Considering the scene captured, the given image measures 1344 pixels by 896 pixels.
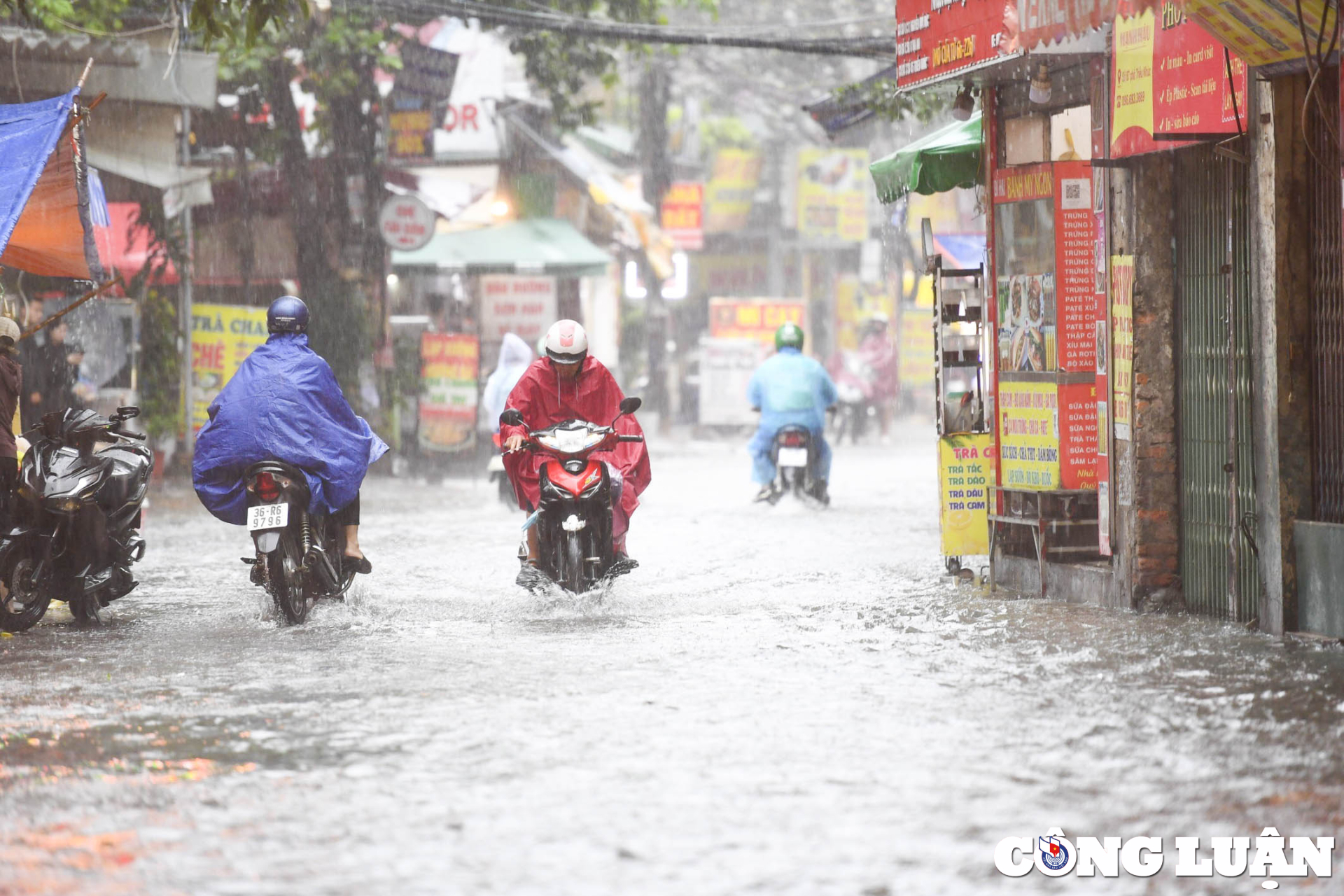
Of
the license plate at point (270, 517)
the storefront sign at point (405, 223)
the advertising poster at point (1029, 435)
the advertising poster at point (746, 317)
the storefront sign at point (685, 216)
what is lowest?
the license plate at point (270, 517)

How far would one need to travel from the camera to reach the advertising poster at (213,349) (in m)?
18.5

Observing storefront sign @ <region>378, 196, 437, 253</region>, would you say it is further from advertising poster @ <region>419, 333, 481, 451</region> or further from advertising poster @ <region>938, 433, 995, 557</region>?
advertising poster @ <region>938, 433, 995, 557</region>

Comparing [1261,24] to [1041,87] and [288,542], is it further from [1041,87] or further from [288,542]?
[288,542]

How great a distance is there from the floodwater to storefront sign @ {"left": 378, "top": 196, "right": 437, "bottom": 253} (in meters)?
11.0

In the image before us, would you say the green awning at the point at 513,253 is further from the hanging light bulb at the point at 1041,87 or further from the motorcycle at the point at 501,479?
the hanging light bulb at the point at 1041,87

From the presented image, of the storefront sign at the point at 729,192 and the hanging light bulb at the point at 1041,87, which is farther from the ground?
the storefront sign at the point at 729,192

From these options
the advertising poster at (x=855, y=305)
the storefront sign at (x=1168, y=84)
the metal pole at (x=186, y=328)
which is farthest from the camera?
the advertising poster at (x=855, y=305)

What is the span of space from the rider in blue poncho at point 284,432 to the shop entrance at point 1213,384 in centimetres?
430

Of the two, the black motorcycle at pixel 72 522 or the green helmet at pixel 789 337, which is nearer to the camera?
the black motorcycle at pixel 72 522

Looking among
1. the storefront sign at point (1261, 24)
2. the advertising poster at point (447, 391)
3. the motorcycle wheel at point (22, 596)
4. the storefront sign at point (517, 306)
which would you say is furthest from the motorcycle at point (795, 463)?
the storefront sign at point (1261, 24)

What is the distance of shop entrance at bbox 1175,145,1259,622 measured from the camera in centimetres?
902

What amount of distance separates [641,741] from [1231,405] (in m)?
4.20

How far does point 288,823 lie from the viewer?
517 cm

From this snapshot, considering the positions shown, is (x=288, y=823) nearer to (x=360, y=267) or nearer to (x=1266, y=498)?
(x=1266, y=498)
